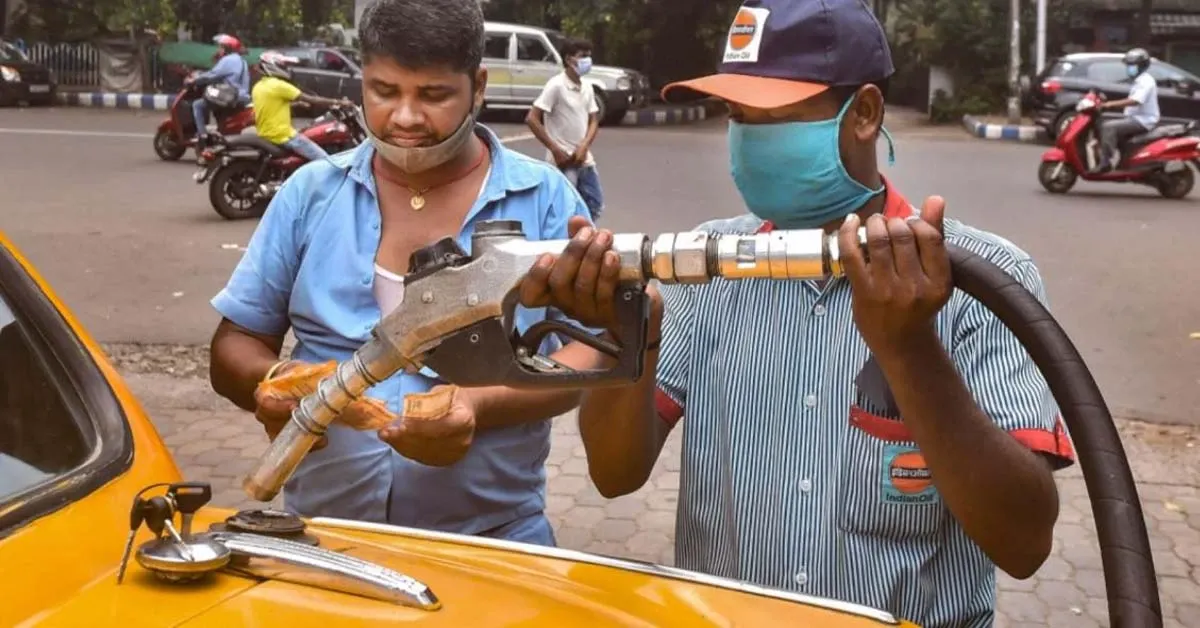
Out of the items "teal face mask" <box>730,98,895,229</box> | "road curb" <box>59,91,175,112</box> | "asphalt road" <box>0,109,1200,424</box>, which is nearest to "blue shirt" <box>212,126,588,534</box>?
"teal face mask" <box>730,98,895,229</box>

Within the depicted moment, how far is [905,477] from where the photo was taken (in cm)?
188

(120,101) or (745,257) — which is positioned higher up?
(745,257)

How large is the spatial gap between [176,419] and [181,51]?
2323 centimetres

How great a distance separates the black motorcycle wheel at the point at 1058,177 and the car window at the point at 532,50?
10573 millimetres

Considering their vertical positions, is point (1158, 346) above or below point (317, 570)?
below

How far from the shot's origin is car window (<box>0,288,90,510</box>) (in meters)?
1.64

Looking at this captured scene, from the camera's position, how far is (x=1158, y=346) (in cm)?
767

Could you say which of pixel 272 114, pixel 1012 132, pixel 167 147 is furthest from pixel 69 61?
pixel 272 114

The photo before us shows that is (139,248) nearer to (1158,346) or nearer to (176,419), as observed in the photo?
(176,419)

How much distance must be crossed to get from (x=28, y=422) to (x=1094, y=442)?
122 centimetres

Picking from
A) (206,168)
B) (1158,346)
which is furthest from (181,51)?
(1158,346)

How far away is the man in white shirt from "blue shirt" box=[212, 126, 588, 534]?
7267 mm

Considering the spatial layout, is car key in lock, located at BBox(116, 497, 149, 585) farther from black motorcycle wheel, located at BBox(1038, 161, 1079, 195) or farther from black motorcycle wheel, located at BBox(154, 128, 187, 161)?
black motorcycle wheel, located at BBox(154, 128, 187, 161)

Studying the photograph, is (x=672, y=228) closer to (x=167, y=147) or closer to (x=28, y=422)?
(x=167, y=147)
